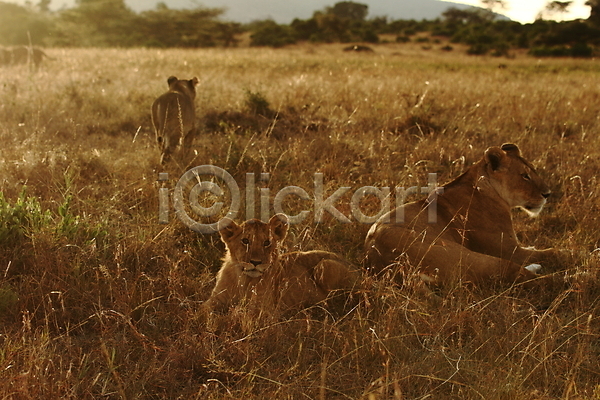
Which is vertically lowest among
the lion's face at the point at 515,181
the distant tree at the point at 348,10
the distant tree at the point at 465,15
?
the lion's face at the point at 515,181

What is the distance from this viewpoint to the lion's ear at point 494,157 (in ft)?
15.1

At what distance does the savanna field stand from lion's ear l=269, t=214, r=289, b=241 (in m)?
0.58

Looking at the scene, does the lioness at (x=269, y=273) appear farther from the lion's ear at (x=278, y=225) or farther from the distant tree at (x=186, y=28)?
the distant tree at (x=186, y=28)

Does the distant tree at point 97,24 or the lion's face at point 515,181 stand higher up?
the distant tree at point 97,24

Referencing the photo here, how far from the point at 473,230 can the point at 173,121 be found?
386 centimetres

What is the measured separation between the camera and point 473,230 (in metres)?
4.46

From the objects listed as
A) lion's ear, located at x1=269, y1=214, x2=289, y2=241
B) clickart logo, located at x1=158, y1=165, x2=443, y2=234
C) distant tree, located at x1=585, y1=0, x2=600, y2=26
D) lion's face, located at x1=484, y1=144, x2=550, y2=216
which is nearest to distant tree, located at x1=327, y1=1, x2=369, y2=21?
distant tree, located at x1=585, y1=0, x2=600, y2=26

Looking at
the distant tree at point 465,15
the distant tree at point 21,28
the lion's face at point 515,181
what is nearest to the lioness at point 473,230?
the lion's face at point 515,181

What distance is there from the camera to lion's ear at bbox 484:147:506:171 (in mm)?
4605

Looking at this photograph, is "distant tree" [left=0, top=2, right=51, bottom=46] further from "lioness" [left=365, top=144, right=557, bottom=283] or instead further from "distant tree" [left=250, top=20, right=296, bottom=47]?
"lioness" [left=365, top=144, right=557, bottom=283]

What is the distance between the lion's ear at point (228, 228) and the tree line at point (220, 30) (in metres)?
24.3

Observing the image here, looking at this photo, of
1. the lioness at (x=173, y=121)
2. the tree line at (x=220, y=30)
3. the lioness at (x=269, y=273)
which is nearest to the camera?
the lioness at (x=269, y=273)

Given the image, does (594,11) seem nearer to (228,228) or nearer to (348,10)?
(348,10)

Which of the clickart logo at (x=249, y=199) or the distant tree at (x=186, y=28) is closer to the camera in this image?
the clickart logo at (x=249, y=199)
